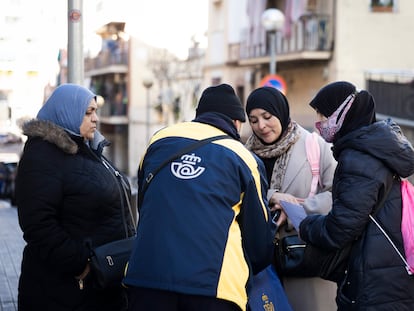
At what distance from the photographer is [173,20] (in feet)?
171

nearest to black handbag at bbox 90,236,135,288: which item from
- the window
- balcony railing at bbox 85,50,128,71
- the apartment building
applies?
the apartment building

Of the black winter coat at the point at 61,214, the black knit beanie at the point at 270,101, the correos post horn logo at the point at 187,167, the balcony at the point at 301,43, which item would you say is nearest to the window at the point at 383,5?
the balcony at the point at 301,43

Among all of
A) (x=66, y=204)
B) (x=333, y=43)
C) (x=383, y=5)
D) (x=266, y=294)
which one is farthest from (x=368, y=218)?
(x=383, y=5)

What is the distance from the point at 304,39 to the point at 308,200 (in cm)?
2336

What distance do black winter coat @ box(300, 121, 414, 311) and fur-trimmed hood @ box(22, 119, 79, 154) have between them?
139 centimetres

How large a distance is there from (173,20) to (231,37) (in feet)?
58.9

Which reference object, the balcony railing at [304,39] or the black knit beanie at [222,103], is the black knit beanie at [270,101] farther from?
the balcony railing at [304,39]

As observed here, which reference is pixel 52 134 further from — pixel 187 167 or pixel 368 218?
pixel 368 218

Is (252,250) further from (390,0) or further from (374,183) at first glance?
(390,0)

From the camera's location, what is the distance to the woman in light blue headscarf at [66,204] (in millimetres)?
4387

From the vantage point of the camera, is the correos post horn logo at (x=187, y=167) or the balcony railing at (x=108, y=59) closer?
the correos post horn logo at (x=187, y=167)

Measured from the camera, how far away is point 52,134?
4.48 m

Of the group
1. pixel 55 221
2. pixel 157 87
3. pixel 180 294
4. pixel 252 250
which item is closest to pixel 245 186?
pixel 252 250

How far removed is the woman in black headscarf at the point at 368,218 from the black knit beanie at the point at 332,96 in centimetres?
23
